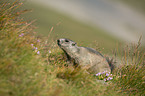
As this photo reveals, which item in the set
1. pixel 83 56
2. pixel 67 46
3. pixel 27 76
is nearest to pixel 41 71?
pixel 27 76

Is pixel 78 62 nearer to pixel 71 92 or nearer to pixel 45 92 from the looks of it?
pixel 71 92

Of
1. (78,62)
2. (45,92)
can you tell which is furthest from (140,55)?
(45,92)

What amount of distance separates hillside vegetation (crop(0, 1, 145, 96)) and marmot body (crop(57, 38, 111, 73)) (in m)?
0.45

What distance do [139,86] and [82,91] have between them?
281 cm

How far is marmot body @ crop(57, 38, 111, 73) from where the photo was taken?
560 cm

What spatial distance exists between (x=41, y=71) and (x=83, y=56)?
2.33m

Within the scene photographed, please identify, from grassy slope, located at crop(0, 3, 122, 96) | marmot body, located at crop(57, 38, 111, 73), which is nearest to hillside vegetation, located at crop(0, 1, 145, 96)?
grassy slope, located at crop(0, 3, 122, 96)

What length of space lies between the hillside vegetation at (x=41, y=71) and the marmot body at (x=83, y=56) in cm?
45

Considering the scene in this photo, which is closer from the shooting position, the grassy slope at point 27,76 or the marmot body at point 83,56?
the grassy slope at point 27,76

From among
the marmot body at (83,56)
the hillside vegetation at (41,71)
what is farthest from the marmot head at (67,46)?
the hillside vegetation at (41,71)

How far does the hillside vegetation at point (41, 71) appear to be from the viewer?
3070 mm

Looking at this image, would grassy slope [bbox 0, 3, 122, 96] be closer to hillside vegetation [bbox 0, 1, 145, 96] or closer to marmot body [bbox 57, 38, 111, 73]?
hillside vegetation [bbox 0, 1, 145, 96]

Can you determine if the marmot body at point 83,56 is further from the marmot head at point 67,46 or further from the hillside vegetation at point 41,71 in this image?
the hillside vegetation at point 41,71

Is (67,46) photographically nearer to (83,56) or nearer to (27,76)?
(83,56)
